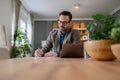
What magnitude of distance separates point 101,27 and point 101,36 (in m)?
0.07

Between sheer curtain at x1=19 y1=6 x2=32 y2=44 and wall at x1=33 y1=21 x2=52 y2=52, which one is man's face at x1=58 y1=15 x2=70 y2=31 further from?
wall at x1=33 y1=21 x2=52 y2=52

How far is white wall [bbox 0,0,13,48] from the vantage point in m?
4.36

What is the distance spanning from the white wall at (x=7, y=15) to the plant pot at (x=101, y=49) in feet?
11.8

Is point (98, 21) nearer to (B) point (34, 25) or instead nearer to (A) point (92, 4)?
(A) point (92, 4)

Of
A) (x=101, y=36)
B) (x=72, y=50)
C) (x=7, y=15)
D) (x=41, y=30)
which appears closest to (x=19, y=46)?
(x=7, y=15)

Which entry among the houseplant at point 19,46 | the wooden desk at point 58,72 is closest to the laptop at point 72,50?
the wooden desk at point 58,72

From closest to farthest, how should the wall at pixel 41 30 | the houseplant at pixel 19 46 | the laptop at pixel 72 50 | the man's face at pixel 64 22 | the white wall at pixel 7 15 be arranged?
1. the laptop at pixel 72 50
2. the man's face at pixel 64 22
3. the white wall at pixel 7 15
4. the houseplant at pixel 19 46
5. the wall at pixel 41 30

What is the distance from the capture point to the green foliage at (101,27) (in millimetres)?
1006

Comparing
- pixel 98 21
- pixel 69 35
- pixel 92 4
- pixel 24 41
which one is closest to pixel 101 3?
pixel 92 4

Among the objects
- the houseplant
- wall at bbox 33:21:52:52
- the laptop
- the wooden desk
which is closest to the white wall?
the houseplant

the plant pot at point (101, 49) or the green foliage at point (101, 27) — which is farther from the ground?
the green foliage at point (101, 27)

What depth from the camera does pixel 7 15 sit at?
4.65 m

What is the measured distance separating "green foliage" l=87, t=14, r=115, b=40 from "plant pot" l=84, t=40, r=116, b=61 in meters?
0.04

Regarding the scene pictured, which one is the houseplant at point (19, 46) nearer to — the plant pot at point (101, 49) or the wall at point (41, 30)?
the wall at point (41, 30)
